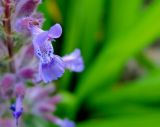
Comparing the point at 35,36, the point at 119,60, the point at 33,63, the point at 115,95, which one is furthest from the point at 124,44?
the point at 35,36

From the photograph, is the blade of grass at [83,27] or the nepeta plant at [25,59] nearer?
the nepeta plant at [25,59]

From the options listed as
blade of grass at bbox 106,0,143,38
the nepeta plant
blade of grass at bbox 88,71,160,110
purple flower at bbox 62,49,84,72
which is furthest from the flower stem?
blade of grass at bbox 106,0,143,38

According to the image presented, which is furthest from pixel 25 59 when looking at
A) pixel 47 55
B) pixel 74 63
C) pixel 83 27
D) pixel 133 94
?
pixel 83 27

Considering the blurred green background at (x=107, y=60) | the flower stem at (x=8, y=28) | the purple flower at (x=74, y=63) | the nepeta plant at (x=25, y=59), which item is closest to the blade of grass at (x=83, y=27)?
the blurred green background at (x=107, y=60)

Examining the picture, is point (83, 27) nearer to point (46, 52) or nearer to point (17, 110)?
point (17, 110)

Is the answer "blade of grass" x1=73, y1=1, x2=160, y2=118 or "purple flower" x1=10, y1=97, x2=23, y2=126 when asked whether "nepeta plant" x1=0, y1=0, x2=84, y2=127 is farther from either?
"blade of grass" x1=73, y1=1, x2=160, y2=118

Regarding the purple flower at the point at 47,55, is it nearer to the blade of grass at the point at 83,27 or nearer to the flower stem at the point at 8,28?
the flower stem at the point at 8,28

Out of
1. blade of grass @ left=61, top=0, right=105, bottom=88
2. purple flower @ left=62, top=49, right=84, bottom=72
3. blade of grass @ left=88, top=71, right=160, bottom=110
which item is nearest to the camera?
purple flower @ left=62, top=49, right=84, bottom=72
